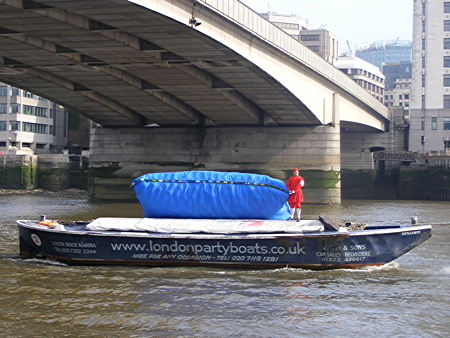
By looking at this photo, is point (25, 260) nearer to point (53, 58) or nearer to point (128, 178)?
point (53, 58)

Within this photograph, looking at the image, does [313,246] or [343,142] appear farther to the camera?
[343,142]

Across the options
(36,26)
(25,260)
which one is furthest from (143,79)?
(25,260)

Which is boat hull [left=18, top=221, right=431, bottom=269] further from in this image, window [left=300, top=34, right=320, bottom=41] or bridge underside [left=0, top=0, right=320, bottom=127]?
window [left=300, top=34, right=320, bottom=41]

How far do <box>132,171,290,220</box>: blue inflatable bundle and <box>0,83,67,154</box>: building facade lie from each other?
6591cm

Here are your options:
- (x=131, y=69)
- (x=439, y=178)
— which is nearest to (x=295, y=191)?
(x=131, y=69)

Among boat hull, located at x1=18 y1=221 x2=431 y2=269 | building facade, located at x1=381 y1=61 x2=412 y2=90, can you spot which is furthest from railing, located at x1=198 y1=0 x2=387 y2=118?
building facade, located at x1=381 y1=61 x2=412 y2=90

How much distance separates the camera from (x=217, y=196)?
1802 centimetres

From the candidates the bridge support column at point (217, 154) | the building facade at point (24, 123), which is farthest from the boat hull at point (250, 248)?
the building facade at point (24, 123)

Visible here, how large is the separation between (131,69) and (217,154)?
13.1 meters

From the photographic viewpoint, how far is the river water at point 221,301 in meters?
11.9

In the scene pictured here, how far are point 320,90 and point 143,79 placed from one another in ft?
38.2

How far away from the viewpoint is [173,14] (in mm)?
26656

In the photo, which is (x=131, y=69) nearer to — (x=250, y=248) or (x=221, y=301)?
(x=250, y=248)

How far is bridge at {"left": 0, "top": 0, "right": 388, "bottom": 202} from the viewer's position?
28078 millimetres
